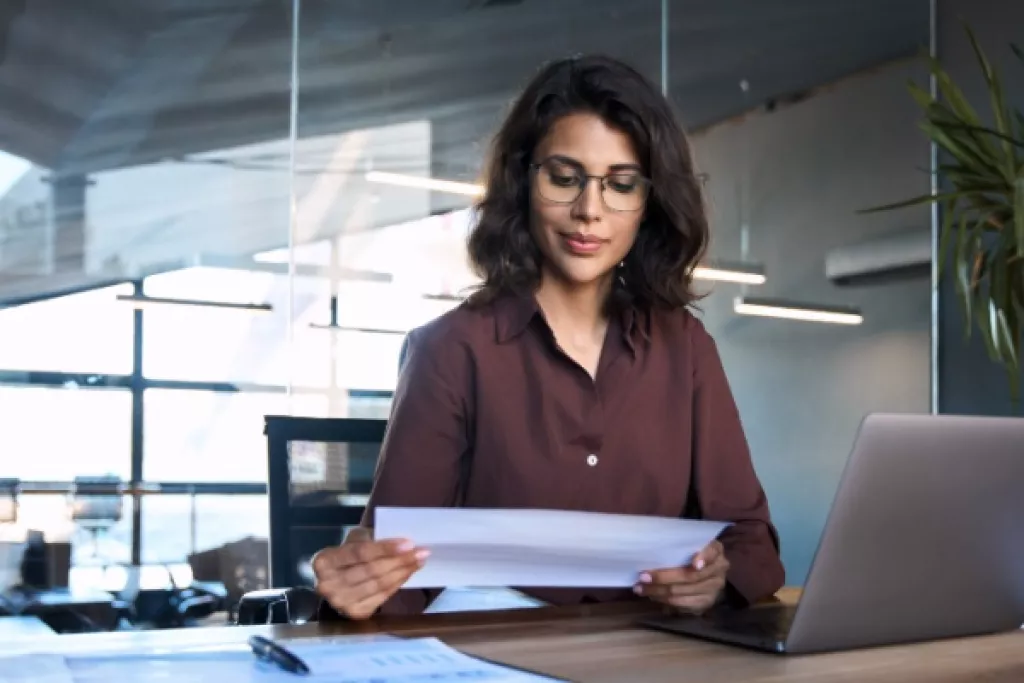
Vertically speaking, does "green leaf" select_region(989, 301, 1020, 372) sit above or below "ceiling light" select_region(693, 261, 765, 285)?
below

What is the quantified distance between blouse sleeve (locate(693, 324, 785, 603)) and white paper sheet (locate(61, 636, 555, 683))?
62 centimetres

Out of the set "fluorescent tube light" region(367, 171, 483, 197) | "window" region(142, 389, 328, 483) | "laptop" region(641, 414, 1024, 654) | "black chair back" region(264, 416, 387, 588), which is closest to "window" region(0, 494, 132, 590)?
"window" region(142, 389, 328, 483)

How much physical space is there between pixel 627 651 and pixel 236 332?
2990mm

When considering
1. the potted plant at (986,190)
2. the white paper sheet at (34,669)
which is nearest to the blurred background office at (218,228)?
the potted plant at (986,190)

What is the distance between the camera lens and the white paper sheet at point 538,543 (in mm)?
1139

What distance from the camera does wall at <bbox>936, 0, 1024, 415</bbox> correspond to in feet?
15.6

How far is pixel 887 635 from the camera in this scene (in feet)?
3.61

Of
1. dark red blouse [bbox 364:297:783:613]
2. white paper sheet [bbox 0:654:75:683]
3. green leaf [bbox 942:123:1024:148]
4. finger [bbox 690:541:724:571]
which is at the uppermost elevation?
green leaf [bbox 942:123:1024:148]

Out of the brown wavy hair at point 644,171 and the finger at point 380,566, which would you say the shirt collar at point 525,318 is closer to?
the brown wavy hair at point 644,171

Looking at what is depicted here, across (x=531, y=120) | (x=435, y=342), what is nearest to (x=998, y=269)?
(x=531, y=120)

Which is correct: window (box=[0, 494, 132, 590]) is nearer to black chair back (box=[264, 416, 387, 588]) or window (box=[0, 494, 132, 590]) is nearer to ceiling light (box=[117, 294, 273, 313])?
ceiling light (box=[117, 294, 273, 313])

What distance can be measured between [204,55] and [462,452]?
263 centimetres

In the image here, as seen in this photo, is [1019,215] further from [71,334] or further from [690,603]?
[71,334]

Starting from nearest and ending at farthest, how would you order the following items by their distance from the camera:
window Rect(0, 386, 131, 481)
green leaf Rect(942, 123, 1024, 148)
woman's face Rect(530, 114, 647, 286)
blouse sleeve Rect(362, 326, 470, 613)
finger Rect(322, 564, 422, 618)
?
finger Rect(322, 564, 422, 618), blouse sleeve Rect(362, 326, 470, 613), woman's face Rect(530, 114, 647, 286), green leaf Rect(942, 123, 1024, 148), window Rect(0, 386, 131, 481)
